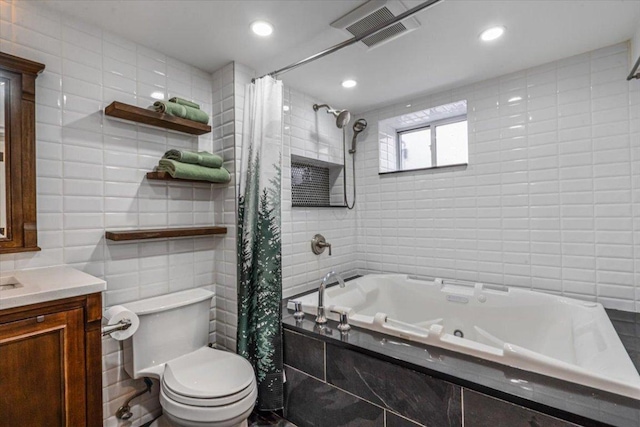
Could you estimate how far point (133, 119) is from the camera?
174cm

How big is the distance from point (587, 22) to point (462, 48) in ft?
1.98

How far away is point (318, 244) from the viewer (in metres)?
2.57

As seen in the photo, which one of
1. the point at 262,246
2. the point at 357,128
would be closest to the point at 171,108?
the point at 262,246

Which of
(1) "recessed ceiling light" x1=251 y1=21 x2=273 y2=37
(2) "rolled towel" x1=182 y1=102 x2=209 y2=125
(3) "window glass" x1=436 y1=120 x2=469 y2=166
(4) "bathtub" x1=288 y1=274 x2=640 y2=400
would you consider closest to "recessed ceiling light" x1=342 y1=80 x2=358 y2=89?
(1) "recessed ceiling light" x1=251 y1=21 x2=273 y2=37

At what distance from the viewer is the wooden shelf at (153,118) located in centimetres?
161

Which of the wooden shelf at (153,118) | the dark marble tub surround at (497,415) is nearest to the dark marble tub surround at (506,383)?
the dark marble tub surround at (497,415)

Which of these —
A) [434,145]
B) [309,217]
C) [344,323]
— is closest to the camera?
[344,323]

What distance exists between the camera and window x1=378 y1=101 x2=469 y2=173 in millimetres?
2605

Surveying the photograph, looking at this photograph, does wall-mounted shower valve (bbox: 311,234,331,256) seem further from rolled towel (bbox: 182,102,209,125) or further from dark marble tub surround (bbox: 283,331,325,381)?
rolled towel (bbox: 182,102,209,125)

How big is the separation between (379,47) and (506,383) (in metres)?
1.80

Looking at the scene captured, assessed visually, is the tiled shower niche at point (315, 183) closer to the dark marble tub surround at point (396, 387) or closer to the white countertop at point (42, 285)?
the dark marble tub surround at point (396, 387)

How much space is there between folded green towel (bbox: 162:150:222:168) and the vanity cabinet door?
0.95 metres

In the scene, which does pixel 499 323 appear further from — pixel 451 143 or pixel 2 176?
pixel 2 176

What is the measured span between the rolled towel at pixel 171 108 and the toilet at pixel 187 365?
3.52 feet
